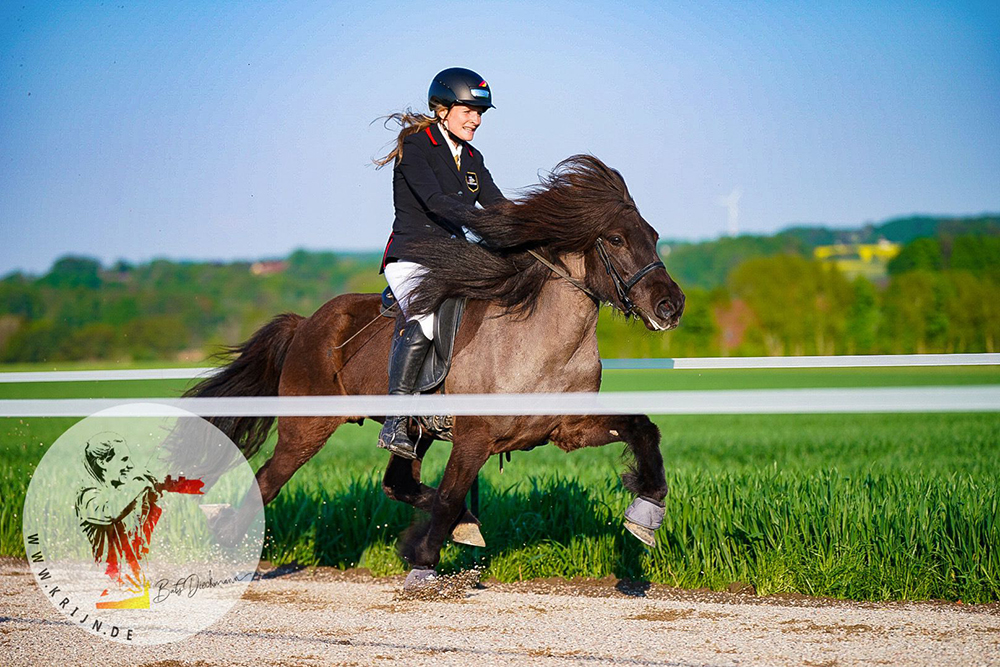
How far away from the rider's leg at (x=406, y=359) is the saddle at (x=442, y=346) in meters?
0.04

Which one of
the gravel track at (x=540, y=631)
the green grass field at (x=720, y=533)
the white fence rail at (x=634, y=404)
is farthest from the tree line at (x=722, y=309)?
the white fence rail at (x=634, y=404)

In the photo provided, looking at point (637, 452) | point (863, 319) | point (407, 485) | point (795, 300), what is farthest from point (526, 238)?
point (795, 300)

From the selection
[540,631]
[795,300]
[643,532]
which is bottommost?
[540,631]

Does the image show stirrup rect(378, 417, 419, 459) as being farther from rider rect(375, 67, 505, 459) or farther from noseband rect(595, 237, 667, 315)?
noseband rect(595, 237, 667, 315)

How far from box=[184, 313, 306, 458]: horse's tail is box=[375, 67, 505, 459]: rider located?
4.89ft

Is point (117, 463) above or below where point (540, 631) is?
above

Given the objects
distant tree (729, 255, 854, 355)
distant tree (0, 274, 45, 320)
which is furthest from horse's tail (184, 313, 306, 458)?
distant tree (729, 255, 854, 355)

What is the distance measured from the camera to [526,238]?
17.9ft

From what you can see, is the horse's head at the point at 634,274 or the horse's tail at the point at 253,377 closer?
the horse's head at the point at 634,274

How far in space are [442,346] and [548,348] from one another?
0.65 metres

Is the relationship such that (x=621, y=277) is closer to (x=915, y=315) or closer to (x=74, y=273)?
(x=915, y=315)

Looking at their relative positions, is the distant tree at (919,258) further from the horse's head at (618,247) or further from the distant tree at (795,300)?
the horse's head at (618,247)

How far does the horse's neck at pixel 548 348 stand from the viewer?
5.33 m

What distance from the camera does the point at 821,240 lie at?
99.4 meters
